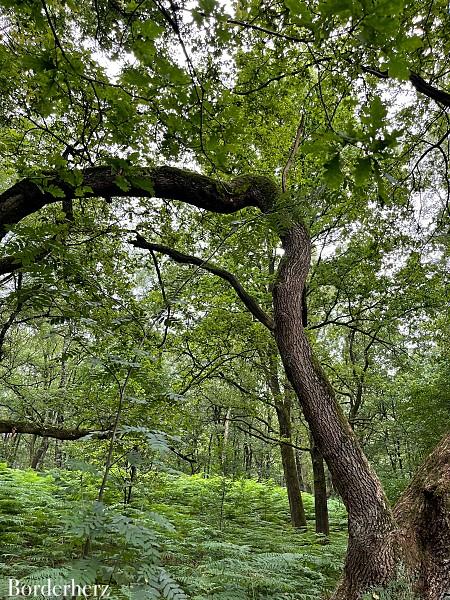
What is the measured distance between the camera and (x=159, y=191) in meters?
3.70

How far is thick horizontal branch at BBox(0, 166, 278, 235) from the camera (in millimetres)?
3210

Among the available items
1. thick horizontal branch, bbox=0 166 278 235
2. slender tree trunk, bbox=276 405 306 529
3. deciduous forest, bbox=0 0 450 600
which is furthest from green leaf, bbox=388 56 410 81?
slender tree trunk, bbox=276 405 306 529

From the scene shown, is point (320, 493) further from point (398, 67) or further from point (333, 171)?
point (398, 67)

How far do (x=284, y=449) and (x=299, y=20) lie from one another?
8.66 m

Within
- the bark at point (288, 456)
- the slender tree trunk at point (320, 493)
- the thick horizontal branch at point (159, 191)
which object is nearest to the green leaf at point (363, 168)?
the thick horizontal branch at point (159, 191)

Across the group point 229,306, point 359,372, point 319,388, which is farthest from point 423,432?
point 319,388

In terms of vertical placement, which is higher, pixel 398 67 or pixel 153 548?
pixel 398 67

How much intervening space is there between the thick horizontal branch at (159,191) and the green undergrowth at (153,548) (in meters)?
1.88

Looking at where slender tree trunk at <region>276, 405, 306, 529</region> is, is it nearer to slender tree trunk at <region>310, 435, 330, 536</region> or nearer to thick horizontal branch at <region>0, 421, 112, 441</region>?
slender tree trunk at <region>310, 435, 330, 536</region>

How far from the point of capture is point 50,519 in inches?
229

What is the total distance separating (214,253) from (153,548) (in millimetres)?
1096

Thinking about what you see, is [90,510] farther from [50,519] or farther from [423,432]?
[423,432]

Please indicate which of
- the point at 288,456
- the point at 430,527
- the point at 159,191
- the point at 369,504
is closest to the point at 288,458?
the point at 288,456

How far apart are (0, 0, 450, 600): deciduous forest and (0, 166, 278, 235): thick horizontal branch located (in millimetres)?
24
